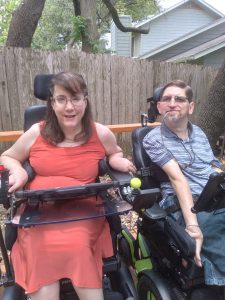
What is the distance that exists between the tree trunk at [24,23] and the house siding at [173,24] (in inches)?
466

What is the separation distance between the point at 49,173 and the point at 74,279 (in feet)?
2.63

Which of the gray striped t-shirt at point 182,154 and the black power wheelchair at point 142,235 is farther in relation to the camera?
the gray striped t-shirt at point 182,154

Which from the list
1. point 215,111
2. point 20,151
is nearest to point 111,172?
point 20,151

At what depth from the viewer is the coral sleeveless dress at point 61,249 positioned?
1.83 meters

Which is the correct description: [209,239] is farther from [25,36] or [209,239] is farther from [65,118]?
[25,36]

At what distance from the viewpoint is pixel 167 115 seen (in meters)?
2.43

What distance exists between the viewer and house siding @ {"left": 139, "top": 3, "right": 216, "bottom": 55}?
60.4 ft

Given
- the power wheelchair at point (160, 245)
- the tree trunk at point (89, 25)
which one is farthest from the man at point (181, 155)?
the tree trunk at point (89, 25)

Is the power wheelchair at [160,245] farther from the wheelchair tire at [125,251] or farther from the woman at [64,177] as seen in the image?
the woman at [64,177]

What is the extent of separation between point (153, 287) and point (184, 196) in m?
0.60

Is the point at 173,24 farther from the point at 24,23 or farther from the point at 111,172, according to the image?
the point at 111,172

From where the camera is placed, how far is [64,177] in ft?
Result: 7.72

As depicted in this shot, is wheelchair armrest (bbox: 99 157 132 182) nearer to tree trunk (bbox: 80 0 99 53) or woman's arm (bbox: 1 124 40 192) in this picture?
woman's arm (bbox: 1 124 40 192)

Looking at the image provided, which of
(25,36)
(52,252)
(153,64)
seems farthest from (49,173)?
(25,36)
